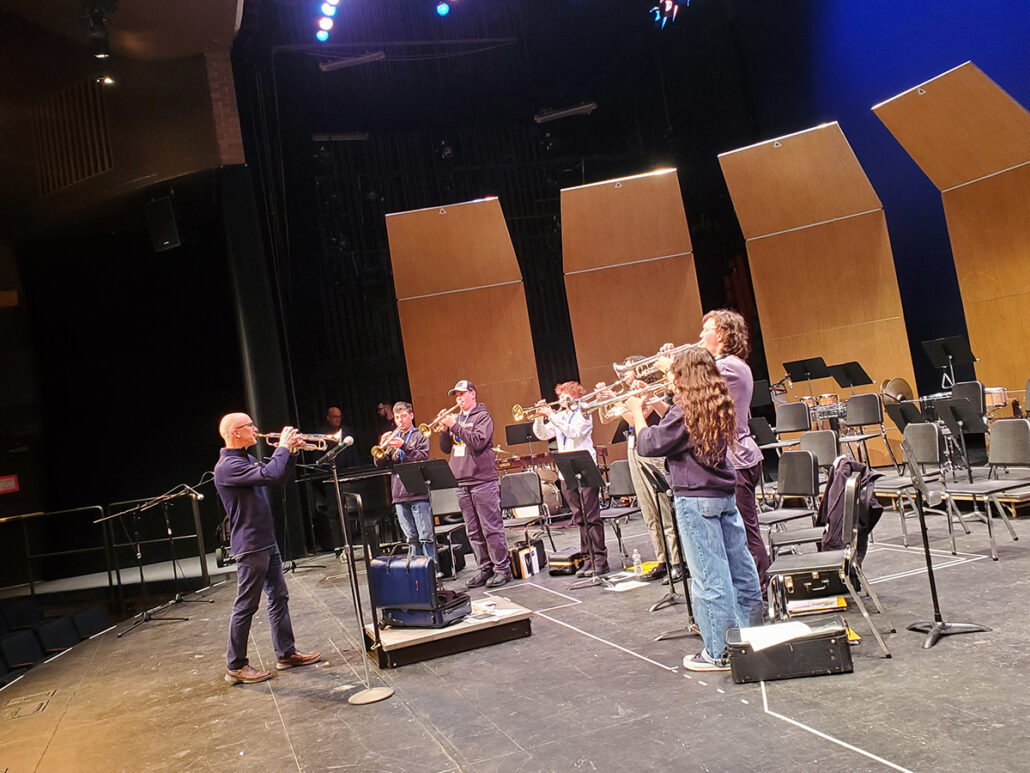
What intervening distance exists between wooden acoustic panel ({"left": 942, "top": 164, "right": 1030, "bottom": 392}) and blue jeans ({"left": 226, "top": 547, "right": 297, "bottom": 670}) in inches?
345

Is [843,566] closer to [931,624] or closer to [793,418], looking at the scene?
[931,624]

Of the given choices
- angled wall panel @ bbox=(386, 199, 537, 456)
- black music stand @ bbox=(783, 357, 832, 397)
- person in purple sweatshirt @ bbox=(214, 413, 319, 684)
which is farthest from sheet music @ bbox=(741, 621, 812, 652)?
angled wall panel @ bbox=(386, 199, 537, 456)

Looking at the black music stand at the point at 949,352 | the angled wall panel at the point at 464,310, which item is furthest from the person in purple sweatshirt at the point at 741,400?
the angled wall panel at the point at 464,310

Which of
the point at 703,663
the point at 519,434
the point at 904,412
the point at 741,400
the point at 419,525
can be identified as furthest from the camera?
the point at 519,434

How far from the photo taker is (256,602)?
520 centimetres

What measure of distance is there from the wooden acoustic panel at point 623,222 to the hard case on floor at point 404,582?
7452 mm

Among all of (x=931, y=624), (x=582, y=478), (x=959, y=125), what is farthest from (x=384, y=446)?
(x=959, y=125)

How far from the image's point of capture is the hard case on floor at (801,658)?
3.70 metres

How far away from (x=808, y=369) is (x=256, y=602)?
24.0 feet

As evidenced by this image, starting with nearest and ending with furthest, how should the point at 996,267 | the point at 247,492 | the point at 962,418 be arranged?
the point at 247,492, the point at 962,418, the point at 996,267

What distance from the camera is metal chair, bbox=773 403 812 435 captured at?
9016mm

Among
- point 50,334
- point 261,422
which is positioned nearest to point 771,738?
point 261,422

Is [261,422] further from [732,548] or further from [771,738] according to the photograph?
[771,738]

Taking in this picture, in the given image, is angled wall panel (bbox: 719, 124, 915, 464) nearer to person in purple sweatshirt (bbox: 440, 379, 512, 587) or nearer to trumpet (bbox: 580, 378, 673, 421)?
person in purple sweatshirt (bbox: 440, 379, 512, 587)
